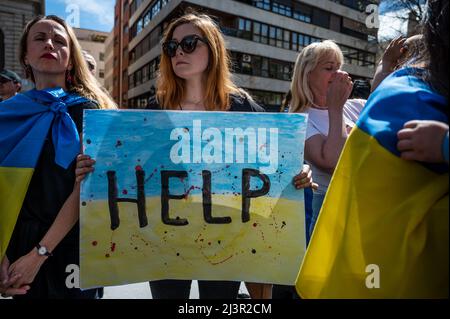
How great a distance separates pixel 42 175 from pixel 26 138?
0.17 metres

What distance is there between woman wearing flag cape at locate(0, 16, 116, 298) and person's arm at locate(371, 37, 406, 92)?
1320mm

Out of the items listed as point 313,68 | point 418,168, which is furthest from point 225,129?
point 313,68

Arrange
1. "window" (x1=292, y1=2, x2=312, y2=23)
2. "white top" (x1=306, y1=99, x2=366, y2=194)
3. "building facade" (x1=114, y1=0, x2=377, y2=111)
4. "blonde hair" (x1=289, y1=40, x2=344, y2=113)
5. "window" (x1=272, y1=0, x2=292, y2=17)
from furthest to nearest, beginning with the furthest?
"window" (x1=292, y1=2, x2=312, y2=23) → "window" (x1=272, y1=0, x2=292, y2=17) → "building facade" (x1=114, y1=0, x2=377, y2=111) → "blonde hair" (x1=289, y1=40, x2=344, y2=113) → "white top" (x1=306, y1=99, x2=366, y2=194)

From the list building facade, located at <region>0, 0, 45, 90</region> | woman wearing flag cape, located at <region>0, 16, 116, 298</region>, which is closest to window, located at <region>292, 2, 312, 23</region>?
building facade, located at <region>0, 0, 45, 90</region>

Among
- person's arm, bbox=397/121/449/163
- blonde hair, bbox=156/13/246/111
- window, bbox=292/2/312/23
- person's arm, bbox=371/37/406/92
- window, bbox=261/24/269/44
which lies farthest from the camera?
window, bbox=292/2/312/23

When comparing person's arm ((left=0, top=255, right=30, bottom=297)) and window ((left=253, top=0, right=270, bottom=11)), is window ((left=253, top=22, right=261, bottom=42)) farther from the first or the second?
person's arm ((left=0, top=255, right=30, bottom=297))

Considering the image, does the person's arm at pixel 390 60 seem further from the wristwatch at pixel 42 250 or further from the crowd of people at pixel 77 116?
the wristwatch at pixel 42 250

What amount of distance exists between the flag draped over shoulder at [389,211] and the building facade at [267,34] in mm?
24722

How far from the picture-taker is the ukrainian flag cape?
154 centimetres

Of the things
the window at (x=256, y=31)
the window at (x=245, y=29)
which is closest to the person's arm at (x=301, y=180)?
the window at (x=245, y=29)

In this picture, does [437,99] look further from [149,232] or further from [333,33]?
[333,33]

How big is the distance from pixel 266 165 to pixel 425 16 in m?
0.78

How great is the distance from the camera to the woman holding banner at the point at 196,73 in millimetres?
1875

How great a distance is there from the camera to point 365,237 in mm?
964
